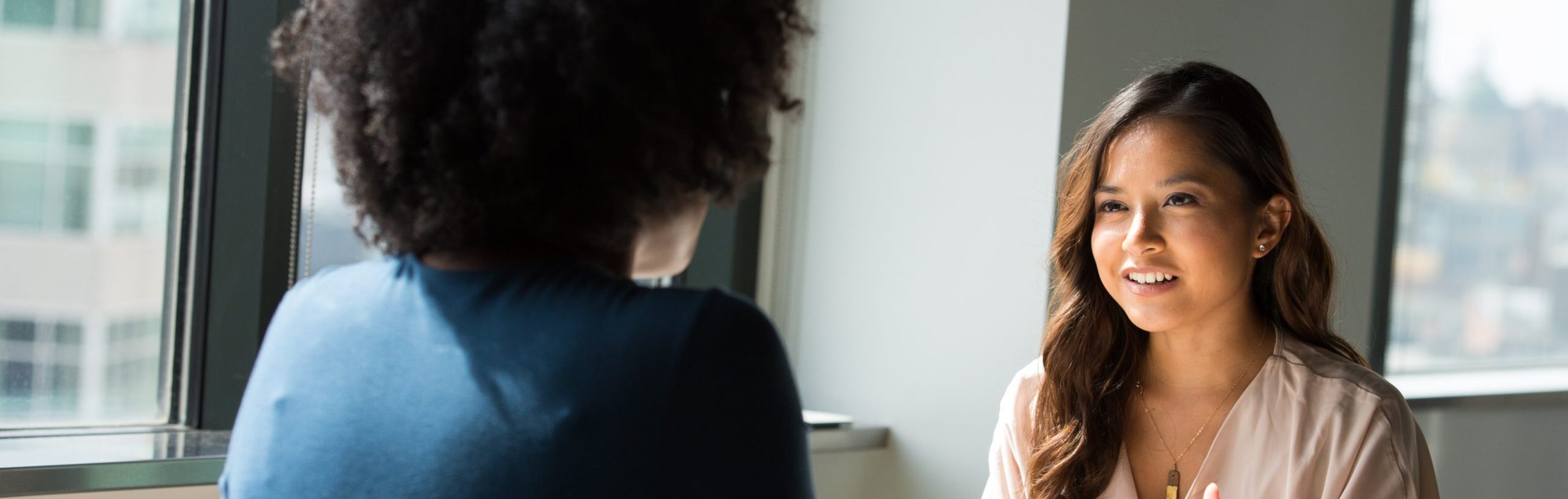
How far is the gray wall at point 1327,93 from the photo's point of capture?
2.43m

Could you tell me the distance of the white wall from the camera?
7.94 feet

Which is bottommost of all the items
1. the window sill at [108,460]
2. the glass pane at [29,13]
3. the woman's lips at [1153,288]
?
the window sill at [108,460]

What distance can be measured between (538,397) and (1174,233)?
4.07 feet

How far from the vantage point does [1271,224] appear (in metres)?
1.85

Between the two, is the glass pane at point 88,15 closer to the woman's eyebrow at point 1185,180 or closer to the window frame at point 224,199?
the window frame at point 224,199


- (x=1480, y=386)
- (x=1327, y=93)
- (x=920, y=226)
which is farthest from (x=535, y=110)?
(x=1480, y=386)

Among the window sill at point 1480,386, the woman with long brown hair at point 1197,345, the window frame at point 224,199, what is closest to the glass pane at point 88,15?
the window frame at point 224,199

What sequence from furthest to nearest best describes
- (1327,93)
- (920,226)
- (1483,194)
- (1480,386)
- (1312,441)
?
(1483,194) → (1480,386) → (1327,93) → (920,226) → (1312,441)

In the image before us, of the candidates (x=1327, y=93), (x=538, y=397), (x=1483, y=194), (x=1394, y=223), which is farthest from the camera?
(x=1483, y=194)

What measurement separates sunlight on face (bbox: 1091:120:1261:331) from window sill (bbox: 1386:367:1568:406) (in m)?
1.88

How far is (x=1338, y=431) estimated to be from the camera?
170 cm

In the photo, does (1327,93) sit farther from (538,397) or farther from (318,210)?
(538,397)

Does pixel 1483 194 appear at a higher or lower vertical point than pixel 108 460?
higher

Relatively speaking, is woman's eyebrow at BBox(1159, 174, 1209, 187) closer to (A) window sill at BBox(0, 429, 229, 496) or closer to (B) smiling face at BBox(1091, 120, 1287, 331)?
(B) smiling face at BBox(1091, 120, 1287, 331)
